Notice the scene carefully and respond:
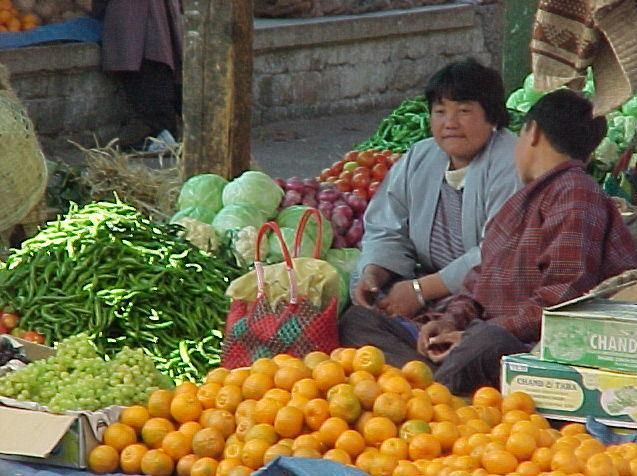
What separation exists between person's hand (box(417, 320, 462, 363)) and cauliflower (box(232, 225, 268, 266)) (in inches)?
41.6

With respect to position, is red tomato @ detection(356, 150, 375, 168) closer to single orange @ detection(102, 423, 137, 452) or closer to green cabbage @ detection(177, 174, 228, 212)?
green cabbage @ detection(177, 174, 228, 212)

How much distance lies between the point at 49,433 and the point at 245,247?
1.97 meters

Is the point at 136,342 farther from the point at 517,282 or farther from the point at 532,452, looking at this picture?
the point at 532,452

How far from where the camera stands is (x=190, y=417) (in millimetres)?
3939

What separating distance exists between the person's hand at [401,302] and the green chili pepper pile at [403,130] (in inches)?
87.4

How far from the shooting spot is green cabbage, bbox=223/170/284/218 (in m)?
6.00

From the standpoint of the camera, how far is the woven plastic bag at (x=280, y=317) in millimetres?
4668

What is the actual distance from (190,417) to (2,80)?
2730 millimetres

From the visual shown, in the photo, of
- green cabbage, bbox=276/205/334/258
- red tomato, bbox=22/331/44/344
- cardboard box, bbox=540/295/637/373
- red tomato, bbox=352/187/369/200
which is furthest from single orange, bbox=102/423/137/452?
red tomato, bbox=352/187/369/200

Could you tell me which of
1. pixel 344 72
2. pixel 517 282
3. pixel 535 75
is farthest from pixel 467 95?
pixel 344 72

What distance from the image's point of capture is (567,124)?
15.5ft

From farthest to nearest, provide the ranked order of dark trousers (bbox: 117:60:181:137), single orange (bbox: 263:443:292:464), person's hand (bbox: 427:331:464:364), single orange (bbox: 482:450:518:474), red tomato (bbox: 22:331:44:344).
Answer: dark trousers (bbox: 117:60:181:137) < red tomato (bbox: 22:331:44:344) < person's hand (bbox: 427:331:464:364) < single orange (bbox: 263:443:292:464) < single orange (bbox: 482:450:518:474)

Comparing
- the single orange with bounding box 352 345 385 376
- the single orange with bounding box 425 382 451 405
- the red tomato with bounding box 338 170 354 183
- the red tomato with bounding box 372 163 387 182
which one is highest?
the single orange with bounding box 352 345 385 376

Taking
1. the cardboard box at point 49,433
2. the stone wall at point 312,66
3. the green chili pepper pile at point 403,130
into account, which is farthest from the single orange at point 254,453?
the stone wall at point 312,66
